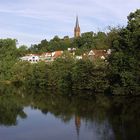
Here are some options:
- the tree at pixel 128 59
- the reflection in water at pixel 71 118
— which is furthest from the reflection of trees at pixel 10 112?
the tree at pixel 128 59

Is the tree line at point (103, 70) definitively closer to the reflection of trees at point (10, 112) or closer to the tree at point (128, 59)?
the tree at point (128, 59)

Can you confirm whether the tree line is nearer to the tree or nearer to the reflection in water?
the tree

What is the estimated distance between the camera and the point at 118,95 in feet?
141

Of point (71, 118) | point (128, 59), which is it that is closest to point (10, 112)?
point (71, 118)

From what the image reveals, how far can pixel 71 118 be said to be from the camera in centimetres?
2919

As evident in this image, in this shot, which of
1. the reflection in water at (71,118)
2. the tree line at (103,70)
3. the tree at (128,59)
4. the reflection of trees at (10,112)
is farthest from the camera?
the tree line at (103,70)

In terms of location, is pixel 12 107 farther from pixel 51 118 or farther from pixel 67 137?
pixel 67 137

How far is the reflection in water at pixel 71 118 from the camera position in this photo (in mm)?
23203

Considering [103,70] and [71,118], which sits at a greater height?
[103,70]

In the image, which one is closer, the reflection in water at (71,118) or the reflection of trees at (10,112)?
the reflection in water at (71,118)

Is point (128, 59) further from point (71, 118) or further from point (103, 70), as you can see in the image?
point (71, 118)

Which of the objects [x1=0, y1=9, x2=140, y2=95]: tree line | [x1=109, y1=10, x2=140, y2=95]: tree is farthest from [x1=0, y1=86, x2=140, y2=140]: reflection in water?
[x1=0, y1=9, x2=140, y2=95]: tree line

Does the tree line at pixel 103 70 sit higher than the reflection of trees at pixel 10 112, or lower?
higher

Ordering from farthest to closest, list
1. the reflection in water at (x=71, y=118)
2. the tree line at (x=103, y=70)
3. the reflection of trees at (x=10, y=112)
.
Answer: the tree line at (x=103, y=70) → the reflection of trees at (x=10, y=112) → the reflection in water at (x=71, y=118)
